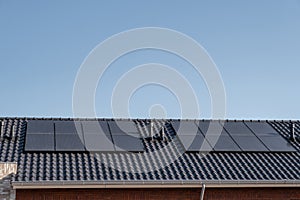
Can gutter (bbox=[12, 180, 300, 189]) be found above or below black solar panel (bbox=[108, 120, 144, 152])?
below

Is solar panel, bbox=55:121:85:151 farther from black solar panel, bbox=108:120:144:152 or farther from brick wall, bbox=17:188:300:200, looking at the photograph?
brick wall, bbox=17:188:300:200

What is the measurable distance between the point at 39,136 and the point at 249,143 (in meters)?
5.45

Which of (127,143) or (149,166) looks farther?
(127,143)

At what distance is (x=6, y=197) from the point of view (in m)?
11.0

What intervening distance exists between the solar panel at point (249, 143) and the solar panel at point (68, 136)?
4137mm

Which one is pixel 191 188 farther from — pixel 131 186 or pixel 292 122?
pixel 292 122

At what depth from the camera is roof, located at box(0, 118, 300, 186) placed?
11336mm

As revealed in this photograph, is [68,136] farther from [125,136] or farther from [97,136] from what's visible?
[125,136]

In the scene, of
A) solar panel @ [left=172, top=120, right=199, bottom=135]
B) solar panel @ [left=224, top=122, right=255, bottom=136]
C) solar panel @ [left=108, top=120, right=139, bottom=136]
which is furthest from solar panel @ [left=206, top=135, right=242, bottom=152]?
solar panel @ [left=108, top=120, right=139, bottom=136]

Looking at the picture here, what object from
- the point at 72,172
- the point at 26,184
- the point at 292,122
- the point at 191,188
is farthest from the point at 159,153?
the point at 292,122

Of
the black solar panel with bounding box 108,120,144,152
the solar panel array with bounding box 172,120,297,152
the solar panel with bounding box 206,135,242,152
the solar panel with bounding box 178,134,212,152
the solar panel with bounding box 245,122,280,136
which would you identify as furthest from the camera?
the solar panel with bounding box 245,122,280,136

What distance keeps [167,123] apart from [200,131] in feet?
4.05

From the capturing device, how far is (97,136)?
1359cm

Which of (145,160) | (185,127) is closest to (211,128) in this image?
(185,127)
